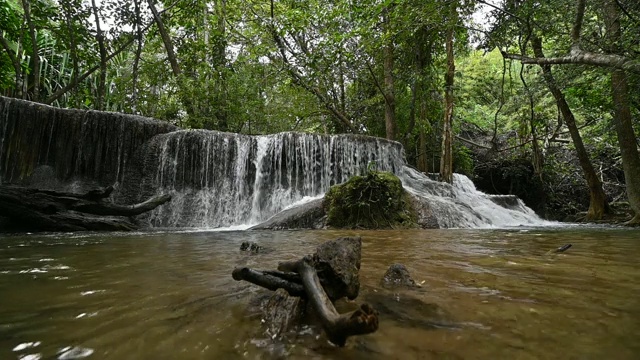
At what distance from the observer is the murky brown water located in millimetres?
998

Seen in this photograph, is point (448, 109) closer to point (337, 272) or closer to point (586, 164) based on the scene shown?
point (586, 164)

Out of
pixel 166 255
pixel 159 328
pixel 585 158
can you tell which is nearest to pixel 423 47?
pixel 585 158

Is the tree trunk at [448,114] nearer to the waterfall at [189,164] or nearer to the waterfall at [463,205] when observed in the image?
the waterfall at [463,205]

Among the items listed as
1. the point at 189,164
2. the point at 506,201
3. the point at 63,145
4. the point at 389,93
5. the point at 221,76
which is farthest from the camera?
the point at 221,76

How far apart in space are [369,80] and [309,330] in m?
14.2

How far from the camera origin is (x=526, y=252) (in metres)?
2.96

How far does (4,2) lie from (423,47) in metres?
13.7

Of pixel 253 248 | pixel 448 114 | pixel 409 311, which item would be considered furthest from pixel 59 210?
pixel 448 114

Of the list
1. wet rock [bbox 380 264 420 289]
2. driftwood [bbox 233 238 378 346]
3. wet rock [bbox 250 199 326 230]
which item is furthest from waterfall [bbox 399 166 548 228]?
driftwood [bbox 233 238 378 346]

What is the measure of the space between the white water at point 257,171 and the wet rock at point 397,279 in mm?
8039

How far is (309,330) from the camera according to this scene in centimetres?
113

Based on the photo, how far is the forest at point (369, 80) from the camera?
836cm

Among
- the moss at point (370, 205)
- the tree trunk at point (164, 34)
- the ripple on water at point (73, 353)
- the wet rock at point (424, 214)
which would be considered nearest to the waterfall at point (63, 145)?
the tree trunk at point (164, 34)

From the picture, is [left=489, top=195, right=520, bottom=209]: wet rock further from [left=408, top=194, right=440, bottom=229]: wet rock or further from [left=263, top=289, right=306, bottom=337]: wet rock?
[left=263, top=289, right=306, bottom=337]: wet rock
